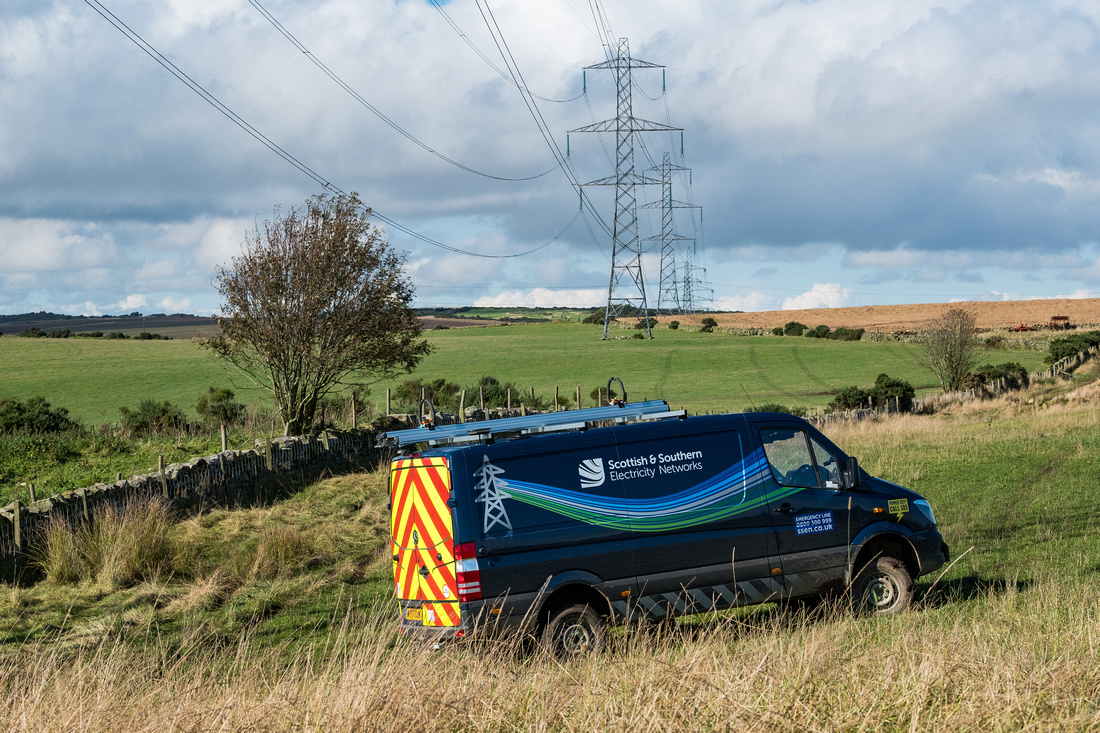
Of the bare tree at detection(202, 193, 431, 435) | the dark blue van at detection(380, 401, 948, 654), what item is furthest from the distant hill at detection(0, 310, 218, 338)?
the dark blue van at detection(380, 401, 948, 654)

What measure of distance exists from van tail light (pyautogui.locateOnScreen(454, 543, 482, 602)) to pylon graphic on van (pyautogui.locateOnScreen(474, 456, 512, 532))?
269 mm

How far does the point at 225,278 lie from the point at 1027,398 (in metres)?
40.5

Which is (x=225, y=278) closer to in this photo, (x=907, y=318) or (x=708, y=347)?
(x=708, y=347)

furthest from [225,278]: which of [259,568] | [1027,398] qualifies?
[1027,398]

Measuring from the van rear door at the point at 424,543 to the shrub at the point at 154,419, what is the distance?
22883 millimetres

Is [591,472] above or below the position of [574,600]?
above

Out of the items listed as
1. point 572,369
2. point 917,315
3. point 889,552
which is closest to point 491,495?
point 889,552

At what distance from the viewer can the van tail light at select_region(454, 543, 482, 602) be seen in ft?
26.8

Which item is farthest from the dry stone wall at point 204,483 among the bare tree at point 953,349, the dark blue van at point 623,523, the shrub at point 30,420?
the bare tree at point 953,349

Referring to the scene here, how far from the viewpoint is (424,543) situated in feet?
28.1

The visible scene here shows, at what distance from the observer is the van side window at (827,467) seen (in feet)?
32.7

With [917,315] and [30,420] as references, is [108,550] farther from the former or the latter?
[917,315]

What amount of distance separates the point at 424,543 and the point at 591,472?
1696mm

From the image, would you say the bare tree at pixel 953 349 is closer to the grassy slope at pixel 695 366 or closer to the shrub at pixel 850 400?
the grassy slope at pixel 695 366
